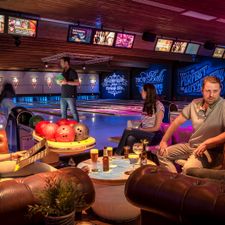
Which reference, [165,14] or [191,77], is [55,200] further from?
[191,77]

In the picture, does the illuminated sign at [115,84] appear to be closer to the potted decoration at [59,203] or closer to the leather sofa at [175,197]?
the leather sofa at [175,197]

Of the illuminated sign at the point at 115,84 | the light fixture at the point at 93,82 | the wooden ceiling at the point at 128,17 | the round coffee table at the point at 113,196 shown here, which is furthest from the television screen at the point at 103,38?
the light fixture at the point at 93,82

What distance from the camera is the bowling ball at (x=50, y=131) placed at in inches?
95.3

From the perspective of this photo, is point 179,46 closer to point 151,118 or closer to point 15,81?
point 151,118

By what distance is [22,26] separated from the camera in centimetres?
585

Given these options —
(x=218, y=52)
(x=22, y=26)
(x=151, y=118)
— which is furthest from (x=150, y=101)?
(x=218, y=52)

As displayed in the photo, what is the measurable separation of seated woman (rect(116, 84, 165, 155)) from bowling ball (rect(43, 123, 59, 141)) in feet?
5.62

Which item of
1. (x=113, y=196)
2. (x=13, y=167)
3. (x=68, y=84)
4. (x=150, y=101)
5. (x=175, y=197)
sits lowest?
(x=113, y=196)

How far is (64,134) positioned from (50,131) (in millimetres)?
147

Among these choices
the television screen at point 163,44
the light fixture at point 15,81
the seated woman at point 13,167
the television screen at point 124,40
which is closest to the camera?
the seated woman at point 13,167

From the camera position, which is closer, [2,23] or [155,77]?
[2,23]

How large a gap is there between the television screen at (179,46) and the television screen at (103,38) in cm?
220

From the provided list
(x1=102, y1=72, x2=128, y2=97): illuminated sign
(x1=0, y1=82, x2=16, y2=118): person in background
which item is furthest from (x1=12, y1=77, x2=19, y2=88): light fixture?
(x1=0, y1=82, x2=16, y2=118): person in background

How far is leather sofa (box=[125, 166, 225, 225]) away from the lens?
4.40 ft
